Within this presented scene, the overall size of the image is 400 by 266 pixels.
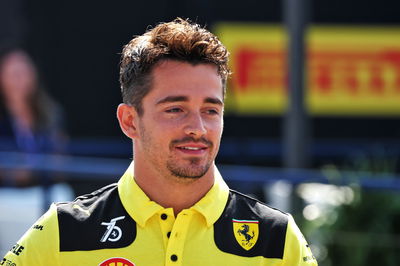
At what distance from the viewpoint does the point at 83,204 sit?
3.28m

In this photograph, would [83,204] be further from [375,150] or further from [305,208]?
[375,150]

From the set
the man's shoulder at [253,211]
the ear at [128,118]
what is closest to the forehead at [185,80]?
the ear at [128,118]

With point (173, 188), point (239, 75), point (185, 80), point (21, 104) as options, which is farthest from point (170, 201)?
point (239, 75)

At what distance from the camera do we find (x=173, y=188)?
10.4 feet

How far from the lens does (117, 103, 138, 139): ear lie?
10.6ft

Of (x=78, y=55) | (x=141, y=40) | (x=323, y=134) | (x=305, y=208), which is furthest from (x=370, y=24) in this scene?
(x=141, y=40)

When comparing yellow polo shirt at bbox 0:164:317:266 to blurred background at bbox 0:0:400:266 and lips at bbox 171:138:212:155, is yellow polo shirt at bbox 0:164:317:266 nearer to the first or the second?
lips at bbox 171:138:212:155

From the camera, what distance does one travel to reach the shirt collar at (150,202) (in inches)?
125

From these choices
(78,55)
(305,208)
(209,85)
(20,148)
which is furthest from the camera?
(78,55)

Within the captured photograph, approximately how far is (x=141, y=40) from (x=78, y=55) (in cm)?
712

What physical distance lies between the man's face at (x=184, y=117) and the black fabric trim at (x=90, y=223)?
0.24m

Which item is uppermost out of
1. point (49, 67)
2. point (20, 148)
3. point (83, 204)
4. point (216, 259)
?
point (49, 67)

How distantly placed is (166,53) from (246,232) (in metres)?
0.68

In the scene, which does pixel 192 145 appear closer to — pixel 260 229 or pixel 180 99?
pixel 180 99
